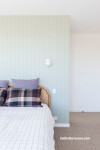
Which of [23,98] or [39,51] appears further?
[39,51]

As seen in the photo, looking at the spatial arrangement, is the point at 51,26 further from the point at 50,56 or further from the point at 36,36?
the point at 50,56

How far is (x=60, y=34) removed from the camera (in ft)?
10.1

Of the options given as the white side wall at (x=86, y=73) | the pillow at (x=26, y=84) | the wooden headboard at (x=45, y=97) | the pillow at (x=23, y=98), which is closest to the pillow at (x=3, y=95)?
the pillow at (x=23, y=98)

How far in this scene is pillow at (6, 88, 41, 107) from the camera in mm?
2520

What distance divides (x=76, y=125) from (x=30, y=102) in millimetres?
1392

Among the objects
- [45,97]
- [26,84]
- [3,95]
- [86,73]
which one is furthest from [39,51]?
[86,73]

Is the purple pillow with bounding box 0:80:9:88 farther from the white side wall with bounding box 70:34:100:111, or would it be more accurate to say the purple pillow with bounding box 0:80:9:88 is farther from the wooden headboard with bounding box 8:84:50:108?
the white side wall with bounding box 70:34:100:111

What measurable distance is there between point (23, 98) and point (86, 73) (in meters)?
2.60

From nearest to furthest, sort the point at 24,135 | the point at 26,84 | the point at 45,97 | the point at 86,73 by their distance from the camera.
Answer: the point at 24,135 < the point at 26,84 < the point at 45,97 < the point at 86,73

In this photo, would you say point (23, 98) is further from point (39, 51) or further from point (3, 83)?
point (39, 51)

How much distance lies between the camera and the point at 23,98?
255cm

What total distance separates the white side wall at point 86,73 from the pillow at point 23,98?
212cm

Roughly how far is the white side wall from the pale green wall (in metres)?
1.44

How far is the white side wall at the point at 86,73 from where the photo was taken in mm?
4414
